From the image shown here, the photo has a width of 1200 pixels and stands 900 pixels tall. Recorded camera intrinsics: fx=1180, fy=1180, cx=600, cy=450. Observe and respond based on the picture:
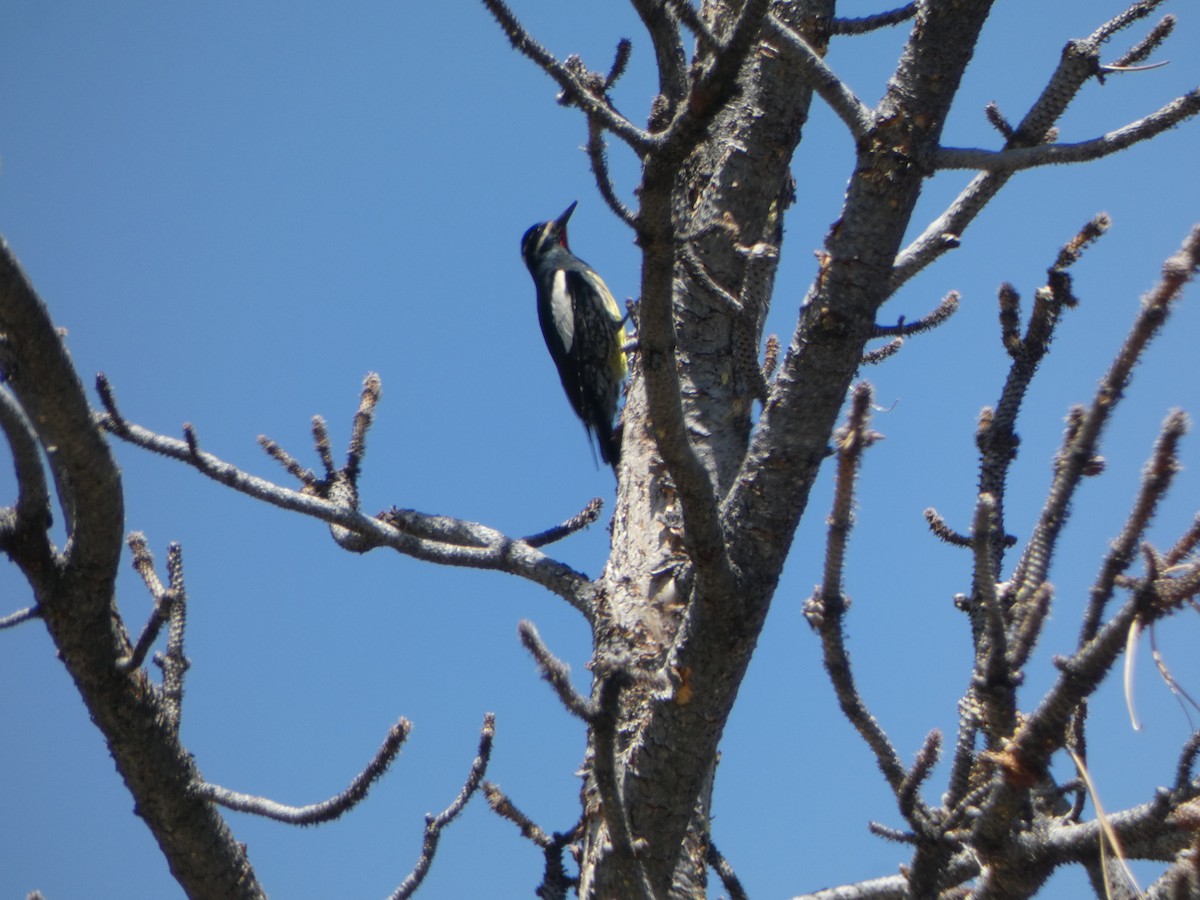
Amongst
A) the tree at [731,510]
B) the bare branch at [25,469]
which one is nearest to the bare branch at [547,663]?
the tree at [731,510]

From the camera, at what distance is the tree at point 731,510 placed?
4.48 ft

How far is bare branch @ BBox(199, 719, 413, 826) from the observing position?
2.36m

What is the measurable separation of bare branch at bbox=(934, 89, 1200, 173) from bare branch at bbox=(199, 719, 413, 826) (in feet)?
5.18

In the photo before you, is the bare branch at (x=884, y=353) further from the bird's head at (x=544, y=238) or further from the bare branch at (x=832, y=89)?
the bird's head at (x=544, y=238)

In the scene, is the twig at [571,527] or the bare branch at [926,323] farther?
the twig at [571,527]

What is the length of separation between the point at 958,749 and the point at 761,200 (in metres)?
2.42

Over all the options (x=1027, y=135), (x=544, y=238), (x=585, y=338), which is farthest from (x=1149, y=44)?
(x=544, y=238)

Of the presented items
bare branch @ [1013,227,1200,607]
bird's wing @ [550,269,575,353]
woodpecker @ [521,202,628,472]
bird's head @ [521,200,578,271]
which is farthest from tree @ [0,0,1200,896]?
bird's head @ [521,200,578,271]

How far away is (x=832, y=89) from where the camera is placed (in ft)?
7.91

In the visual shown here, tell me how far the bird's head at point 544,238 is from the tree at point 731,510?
5.08 m

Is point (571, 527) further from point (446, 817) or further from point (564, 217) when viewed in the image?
point (564, 217)

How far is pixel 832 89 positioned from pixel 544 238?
21.0 feet

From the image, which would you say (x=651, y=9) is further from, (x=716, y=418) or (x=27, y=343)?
(x=716, y=418)

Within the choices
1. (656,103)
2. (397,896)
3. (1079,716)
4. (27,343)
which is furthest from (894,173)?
(397,896)
